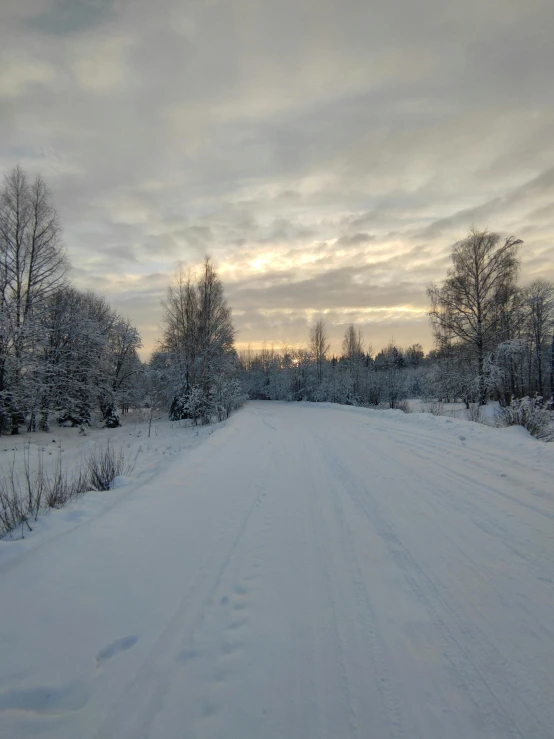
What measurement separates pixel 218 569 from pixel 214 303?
2426 centimetres

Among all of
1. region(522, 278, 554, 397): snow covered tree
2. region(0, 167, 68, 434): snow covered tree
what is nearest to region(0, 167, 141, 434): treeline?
region(0, 167, 68, 434): snow covered tree

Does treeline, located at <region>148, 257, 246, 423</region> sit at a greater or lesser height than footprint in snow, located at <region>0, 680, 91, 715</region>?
greater

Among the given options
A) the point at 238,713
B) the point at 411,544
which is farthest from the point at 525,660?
the point at 238,713

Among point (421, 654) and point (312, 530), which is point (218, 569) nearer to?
point (312, 530)

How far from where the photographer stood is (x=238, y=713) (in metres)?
1.99

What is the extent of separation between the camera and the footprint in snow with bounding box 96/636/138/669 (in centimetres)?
234

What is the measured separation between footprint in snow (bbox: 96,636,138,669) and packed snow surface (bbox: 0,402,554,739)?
10 millimetres

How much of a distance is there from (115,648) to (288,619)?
129 centimetres

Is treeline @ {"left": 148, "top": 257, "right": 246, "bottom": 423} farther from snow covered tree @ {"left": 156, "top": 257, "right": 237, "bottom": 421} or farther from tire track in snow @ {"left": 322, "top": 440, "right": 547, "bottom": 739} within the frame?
tire track in snow @ {"left": 322, "top": 440, "right": 547, "bottom": 739}

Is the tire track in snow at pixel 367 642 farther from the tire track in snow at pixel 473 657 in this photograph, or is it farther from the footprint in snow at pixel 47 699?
the footprint in snow at pixel 47 699

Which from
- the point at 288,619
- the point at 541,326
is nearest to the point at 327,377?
the point at 541,326

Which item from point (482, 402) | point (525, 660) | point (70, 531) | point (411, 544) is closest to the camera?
point (525, 660)

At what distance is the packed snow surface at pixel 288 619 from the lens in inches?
76.9

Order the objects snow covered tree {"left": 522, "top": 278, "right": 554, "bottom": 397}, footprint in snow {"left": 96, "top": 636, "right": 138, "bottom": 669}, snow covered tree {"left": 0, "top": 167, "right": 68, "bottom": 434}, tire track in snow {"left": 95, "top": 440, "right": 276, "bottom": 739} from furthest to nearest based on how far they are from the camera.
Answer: snow covered tree {"left": 522, "top": 278, "right": 554, "bottom": 397}, snow covered tree {"left": 0, "top": 167, "right": 68, "bottom": 434}, footprint in snow {"left": 96, "top": 636, "right": 138, "bottom": 669}, tire track in snow {"left": 95, "top": 440, "right": 276, "bottom": 739}
